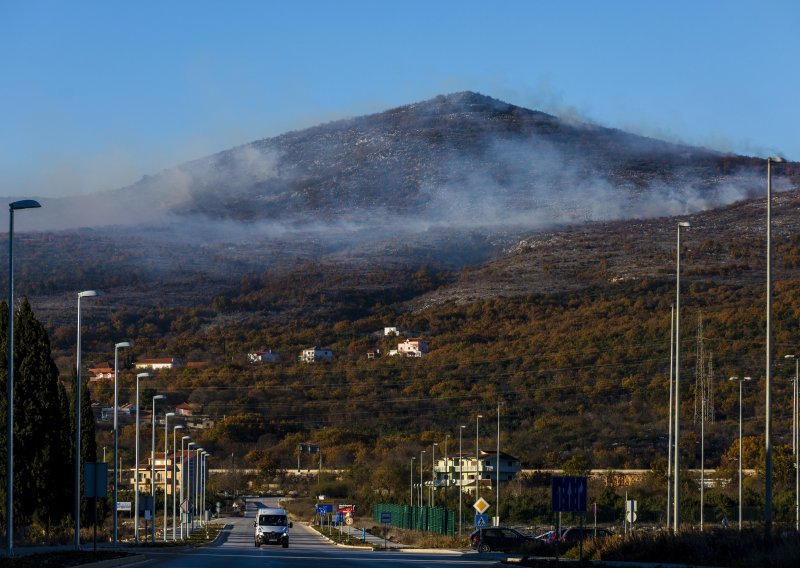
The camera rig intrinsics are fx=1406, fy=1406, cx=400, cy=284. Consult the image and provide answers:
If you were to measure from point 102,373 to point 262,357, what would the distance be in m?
21.4

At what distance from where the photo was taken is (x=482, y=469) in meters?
106

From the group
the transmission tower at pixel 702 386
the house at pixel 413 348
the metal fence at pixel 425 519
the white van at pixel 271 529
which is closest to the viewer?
the white van at pixel 271 529

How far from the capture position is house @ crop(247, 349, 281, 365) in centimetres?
16462

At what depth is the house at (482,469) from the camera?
10519 cm

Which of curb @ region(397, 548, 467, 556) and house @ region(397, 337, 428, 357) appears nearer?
curb @ region(397, 548, 467, 556)

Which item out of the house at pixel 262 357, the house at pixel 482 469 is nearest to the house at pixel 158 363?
the house at pixel 262 357

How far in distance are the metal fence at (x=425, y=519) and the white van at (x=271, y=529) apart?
32.9 ft

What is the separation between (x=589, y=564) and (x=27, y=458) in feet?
77.8

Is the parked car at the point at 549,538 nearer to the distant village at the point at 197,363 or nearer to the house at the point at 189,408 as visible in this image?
the distant village at the point at 197,363

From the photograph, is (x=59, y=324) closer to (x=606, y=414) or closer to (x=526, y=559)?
(x=606, y=414)

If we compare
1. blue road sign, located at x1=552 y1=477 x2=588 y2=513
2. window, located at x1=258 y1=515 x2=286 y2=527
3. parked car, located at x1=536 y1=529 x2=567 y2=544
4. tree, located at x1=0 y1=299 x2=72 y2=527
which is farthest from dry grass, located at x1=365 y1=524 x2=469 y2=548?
blue road sign, located at x1=552 y1=477 x2=588 y2=513

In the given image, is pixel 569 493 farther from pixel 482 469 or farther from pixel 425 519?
pixel 482 469

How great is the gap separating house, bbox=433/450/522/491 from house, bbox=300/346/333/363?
55.0m

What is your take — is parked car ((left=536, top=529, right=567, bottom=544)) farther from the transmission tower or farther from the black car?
the transmission tower
